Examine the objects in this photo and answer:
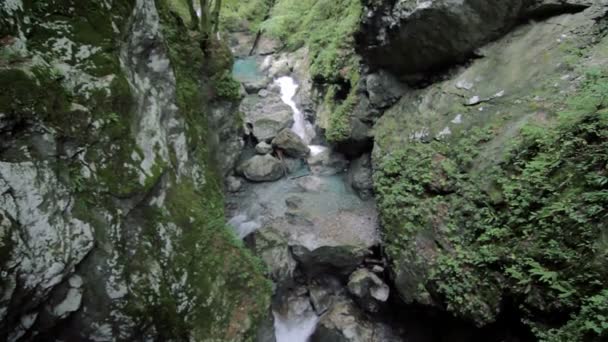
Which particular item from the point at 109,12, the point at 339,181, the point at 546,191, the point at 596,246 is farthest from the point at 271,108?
the point at 596,246

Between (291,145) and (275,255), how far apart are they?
508 centimetres

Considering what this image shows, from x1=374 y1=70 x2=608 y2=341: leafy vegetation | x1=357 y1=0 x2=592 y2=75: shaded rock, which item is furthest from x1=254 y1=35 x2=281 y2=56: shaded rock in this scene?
x1=374 y1=70 x2=608 y2=341: leafy vegetation

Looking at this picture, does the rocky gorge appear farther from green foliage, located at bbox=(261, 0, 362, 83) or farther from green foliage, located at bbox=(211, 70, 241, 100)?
green foliage, located at bbox=(261, 0, 362, 83)

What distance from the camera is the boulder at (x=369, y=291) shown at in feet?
22.9

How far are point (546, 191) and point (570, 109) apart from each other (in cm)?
165

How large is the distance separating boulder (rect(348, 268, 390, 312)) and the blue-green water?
13620 millimetres

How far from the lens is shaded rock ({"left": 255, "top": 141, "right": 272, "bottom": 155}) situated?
11.5 metres

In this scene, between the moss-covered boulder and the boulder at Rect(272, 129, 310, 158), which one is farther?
the boulder at Rect(272, 129, 310, 158)

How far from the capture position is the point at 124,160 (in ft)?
15.3

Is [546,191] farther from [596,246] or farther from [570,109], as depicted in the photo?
[570,109]

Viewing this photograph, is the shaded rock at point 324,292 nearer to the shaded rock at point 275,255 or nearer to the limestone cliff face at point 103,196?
the shaded rock at point 275,255

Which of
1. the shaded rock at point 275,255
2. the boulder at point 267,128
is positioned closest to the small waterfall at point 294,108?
the boulder at point 267,128

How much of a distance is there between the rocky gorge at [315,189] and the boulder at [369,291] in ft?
0.10

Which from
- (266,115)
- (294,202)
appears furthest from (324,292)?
(266,115)
